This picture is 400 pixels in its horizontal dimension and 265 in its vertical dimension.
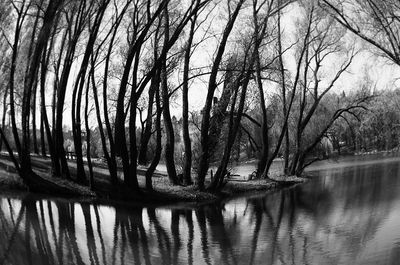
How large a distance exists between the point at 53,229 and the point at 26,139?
9.43m

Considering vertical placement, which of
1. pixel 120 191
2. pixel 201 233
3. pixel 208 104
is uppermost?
pixel 208 104

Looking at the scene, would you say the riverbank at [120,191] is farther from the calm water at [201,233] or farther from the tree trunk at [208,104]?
the calm water at [201,233]

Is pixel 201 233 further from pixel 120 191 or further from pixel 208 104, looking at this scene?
pixel 208 104

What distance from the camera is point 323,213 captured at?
55.7 ft

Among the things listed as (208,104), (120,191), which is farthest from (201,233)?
(208,104)

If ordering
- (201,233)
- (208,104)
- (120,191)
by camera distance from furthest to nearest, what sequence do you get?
1. (208,104)
2. (120,191)
3. (201,233)

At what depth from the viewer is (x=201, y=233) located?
13.0 m

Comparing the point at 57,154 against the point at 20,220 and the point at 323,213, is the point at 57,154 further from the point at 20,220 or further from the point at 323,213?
the point at 323,213

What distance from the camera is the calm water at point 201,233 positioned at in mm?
9625

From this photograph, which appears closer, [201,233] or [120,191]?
[201,233]

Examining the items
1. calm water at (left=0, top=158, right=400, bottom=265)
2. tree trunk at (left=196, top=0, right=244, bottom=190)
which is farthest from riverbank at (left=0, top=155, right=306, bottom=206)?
calm water at (left=0, top=158, right=400, bottom=265)

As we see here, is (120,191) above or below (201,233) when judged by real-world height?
above

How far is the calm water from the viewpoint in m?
9.62

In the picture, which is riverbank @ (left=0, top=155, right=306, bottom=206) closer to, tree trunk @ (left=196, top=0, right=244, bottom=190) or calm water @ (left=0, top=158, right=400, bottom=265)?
tree trunk @ (left=196, top=0, right=244, bottom=190)
